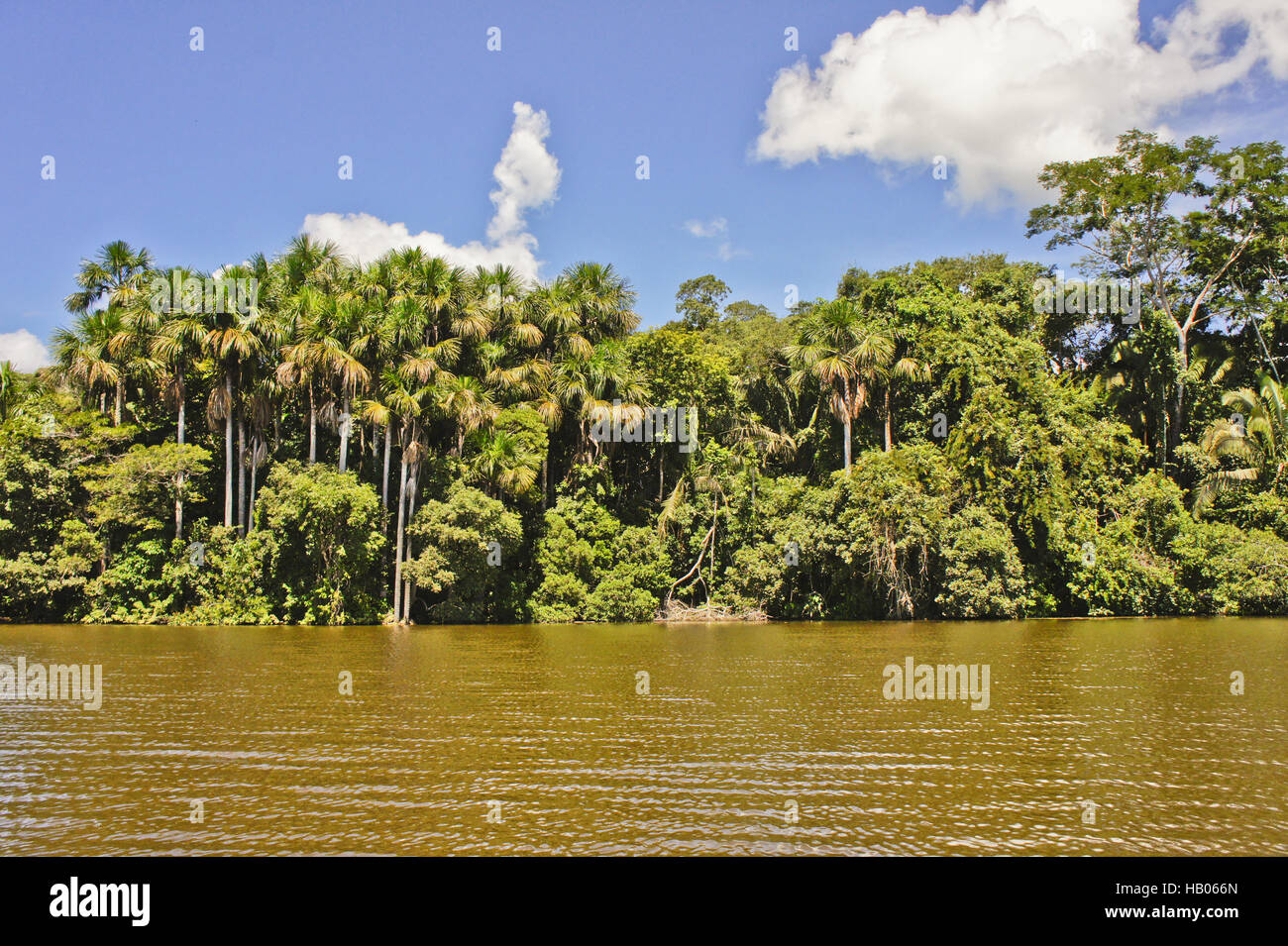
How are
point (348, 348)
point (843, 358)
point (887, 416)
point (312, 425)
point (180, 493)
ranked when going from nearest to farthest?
point (348, 348), point (180, 493), point (312, 425), point (843, 358), point (887, 416)

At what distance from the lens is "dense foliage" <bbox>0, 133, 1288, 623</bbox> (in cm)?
3141

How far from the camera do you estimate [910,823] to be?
7.88 meters

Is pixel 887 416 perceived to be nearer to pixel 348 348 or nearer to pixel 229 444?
pixel 348 348

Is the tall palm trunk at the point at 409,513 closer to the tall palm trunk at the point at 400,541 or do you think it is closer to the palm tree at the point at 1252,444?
the tall palm trunk at the point at 400,541

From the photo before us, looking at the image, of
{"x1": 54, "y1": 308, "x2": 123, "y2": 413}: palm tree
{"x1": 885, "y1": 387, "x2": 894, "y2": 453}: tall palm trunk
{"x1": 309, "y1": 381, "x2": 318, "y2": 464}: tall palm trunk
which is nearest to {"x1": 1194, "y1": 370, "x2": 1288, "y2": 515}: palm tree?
{"x1": 885, "y1": 387, "x2": 894, "y2": 453}: tall palm trunk

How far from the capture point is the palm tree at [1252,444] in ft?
111

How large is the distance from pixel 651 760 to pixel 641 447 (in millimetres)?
28522

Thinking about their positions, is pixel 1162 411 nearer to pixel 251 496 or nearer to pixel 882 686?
pixel 882 686

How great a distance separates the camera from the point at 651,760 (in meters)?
10.2

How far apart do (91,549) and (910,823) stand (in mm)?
34212

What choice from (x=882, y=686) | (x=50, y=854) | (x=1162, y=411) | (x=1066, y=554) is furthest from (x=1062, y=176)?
(x=50, y=854)

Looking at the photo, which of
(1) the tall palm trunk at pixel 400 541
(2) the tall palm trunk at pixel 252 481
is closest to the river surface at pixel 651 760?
(1) the tall palm trunk at pixel 400 541

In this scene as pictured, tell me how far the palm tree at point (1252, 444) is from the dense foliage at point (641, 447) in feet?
0.45

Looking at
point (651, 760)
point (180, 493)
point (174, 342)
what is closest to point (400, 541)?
point (180, 493)
